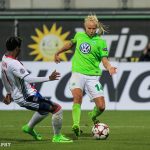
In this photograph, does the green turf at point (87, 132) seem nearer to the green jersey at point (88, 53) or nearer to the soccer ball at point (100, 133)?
the soccer ball at point (100, 133)

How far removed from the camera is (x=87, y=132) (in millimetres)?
15148

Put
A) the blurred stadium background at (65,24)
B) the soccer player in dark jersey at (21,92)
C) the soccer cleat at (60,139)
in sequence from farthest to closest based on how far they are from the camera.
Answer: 1. the blurred stadium background at (65,24)
2. the soccer cleat at (60,139)
3. the soccer player in dark jersey at (21,92)

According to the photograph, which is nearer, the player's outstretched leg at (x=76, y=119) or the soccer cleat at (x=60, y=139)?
the soccer cleat at (x=60, y=139)

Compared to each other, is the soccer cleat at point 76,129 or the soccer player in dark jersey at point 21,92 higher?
the soccer player in dark jersey at point 21,92

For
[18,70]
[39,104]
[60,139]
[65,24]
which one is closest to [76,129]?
[60,139]

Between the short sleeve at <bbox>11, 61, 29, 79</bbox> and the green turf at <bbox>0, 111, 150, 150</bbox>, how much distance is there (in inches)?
44.4

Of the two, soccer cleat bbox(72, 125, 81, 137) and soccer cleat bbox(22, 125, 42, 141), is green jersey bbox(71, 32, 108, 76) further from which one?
soccer cleat bbox(22, 125, 42, 141)

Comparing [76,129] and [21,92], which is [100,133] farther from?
[21,92]

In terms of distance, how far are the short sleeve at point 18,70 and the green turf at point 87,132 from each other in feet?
3.70

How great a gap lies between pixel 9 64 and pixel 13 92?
51cm

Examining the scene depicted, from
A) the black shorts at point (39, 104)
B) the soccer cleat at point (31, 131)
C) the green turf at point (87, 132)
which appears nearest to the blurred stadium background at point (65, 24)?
the green turf at point (87, 132)

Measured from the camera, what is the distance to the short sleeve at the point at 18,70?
12680 mm

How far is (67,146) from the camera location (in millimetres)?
12320

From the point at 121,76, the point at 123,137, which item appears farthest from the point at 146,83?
the point at 123,137
